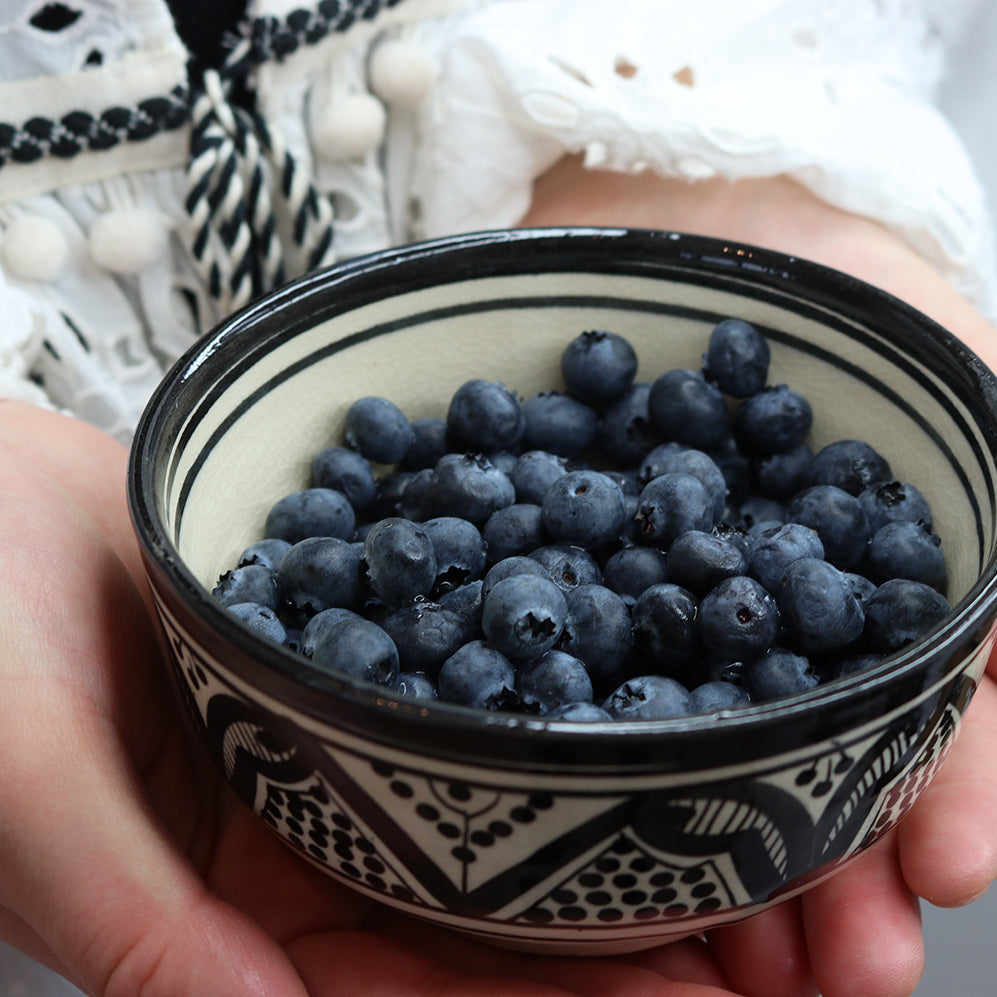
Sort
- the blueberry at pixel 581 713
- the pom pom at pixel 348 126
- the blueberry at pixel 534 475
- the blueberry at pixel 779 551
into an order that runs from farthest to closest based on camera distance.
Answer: the pom pom at pixel 348 126, the blueberry at pixel 534 475, the blueberry at pixel 779 551, the blueberry at pixel 581 713

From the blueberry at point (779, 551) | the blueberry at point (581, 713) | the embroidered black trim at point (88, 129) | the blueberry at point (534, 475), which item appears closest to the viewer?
the blueberry at point (581, 713)

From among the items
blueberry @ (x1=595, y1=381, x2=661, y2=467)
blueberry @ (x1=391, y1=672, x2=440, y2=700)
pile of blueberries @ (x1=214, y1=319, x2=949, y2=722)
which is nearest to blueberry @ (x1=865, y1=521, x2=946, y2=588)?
pile of blueberries @ (x1=214, y1=319, x2=949, y2=722)

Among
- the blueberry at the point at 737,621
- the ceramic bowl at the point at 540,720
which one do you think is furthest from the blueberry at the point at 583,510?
the ceramic bowl at the point at 540,720

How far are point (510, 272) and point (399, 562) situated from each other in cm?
32

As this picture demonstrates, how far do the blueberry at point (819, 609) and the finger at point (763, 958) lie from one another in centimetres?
19

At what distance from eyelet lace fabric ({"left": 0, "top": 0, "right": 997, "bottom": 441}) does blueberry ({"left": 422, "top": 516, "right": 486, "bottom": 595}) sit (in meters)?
0.50

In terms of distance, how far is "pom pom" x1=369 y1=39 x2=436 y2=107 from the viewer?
1.16 metres

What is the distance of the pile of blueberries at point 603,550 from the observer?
600 millimetres

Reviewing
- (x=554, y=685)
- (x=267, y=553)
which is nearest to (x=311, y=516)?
(x=267, y=553)

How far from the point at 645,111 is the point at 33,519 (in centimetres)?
78

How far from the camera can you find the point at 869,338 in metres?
0.78

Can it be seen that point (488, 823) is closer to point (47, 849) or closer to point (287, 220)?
point (47, 849)

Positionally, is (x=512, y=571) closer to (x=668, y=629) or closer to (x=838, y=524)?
(x=668, y=629)

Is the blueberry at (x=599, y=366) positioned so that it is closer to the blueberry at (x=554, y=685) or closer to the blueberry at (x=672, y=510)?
the blueberry at (x=672, y=510)
